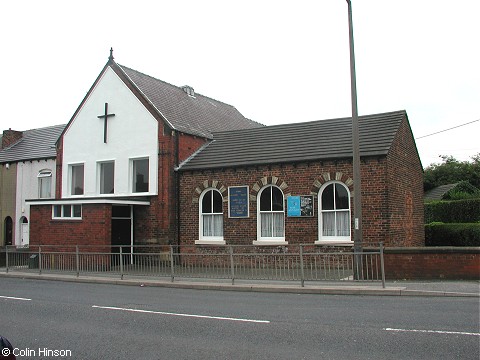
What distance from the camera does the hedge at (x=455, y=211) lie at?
29156 mm

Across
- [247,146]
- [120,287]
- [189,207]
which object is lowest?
[120,287]

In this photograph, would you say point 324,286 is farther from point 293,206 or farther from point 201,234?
point 201,234

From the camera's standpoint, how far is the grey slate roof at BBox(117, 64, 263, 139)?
23.6 metres

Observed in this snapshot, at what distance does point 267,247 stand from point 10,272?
1060 cm

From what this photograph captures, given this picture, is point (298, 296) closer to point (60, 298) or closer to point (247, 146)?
point (60, 298)

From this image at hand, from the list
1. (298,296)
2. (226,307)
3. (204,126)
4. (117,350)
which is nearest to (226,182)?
(204,126)

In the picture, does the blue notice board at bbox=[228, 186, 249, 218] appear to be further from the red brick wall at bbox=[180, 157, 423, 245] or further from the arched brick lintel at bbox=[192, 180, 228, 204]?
the arched brick lintel at bbox=[192, 180, 228, 204]

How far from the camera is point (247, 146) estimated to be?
867 inches

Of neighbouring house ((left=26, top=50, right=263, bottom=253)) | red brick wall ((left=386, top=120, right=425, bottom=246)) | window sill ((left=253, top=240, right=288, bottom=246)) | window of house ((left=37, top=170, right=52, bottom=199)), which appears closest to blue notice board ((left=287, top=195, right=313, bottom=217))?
window sill ((left=253, top=240, right=288, bottom=246))

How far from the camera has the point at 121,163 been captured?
23.4 meters

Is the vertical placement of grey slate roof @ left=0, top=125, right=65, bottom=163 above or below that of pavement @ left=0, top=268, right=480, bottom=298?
above

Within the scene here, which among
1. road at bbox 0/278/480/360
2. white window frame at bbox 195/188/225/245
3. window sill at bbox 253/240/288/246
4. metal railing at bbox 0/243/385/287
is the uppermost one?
white window frame at bbox 195/188/225/245

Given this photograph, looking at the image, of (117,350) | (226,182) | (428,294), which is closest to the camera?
(117,350)

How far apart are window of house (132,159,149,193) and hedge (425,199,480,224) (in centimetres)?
1890
